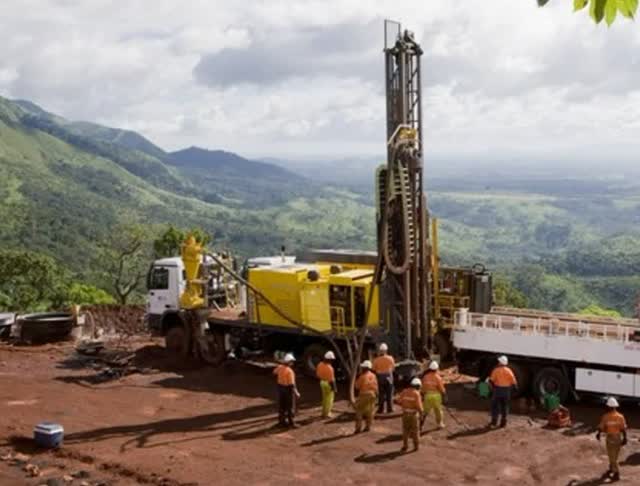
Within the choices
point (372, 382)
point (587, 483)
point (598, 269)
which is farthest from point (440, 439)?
point (598, 269)

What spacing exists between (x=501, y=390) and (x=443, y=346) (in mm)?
4917

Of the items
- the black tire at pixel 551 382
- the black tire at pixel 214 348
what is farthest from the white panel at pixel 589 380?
the black tire at pixel 214 348

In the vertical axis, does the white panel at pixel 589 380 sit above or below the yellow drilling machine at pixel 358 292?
below

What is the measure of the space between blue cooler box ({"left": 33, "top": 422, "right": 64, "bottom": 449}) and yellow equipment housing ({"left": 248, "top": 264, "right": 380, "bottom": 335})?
682 centimetres

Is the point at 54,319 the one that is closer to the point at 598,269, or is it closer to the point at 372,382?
the point at 372,382

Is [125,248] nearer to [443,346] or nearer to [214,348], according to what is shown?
[214,348]

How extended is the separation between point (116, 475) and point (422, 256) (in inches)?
355

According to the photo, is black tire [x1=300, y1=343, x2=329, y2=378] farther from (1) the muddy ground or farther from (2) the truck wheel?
(2) the truck wheel

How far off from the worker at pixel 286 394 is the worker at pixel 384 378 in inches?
75.9

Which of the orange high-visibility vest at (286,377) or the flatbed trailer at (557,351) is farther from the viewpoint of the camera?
the flatbed trailer at (557,351)

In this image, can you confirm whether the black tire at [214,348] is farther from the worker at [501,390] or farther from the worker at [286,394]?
the worker at [501,390]

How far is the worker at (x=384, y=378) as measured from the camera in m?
16.5

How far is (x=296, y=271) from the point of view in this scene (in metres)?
20.3

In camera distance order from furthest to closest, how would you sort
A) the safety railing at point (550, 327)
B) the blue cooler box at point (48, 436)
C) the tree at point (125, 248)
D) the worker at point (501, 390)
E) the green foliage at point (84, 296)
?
the tree at point (125, 248)
the green foliage at point (84, 296)
the safety railing at point (550, 327)
the worker at point (501, 390)
the blue cooler box at point (48, 436)
